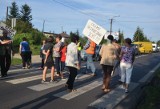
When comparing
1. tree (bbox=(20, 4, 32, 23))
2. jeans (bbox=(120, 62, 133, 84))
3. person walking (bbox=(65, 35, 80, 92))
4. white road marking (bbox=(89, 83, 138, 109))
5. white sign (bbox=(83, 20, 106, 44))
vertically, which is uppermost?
tree (bbox=(20, 4, 32, 23))

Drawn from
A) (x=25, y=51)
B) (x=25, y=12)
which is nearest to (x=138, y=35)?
(x=25, y=12)

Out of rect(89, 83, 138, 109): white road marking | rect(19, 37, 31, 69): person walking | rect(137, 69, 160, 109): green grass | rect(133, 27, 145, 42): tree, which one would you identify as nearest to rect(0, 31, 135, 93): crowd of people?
rect(89, 83, 138, 109): white road marking

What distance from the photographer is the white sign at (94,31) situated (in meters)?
12.0

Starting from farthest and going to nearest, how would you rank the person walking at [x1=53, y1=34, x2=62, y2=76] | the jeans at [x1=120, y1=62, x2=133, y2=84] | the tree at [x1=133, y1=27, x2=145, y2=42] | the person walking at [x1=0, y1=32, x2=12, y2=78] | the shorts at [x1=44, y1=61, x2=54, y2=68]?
the tree at [x1=133, y1=27, x2=145, y2=42] < the person walking at [x1=53, y1=34, x2=62, y2=76] < the person walking at [x1=0, y1=32, x2=12, y2=78] < the shorts at [x1=44, y1=61, x2=54, y2=68] < the jeans at [x1=120, y1=62, x2=133, y2=84]

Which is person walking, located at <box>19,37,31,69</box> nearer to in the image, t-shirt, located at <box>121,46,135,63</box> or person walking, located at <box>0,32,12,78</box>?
person walking, located at <box>0,32,12,78</box>

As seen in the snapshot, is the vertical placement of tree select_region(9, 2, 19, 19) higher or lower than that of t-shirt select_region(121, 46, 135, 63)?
higher

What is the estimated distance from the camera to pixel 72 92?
9.98 m

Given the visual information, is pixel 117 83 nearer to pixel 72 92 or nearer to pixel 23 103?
pixel 72 92

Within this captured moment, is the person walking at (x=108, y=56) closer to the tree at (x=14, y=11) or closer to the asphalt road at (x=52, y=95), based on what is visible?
the asphalt road at (x=52, y=95)

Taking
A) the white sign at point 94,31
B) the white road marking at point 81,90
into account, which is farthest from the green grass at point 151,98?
the white sign at point 94,31

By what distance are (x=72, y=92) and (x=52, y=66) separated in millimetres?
1888

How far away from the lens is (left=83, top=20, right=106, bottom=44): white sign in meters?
12.0

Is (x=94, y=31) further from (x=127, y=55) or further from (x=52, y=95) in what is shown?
(x=52, y=95)

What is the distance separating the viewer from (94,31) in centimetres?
1206
